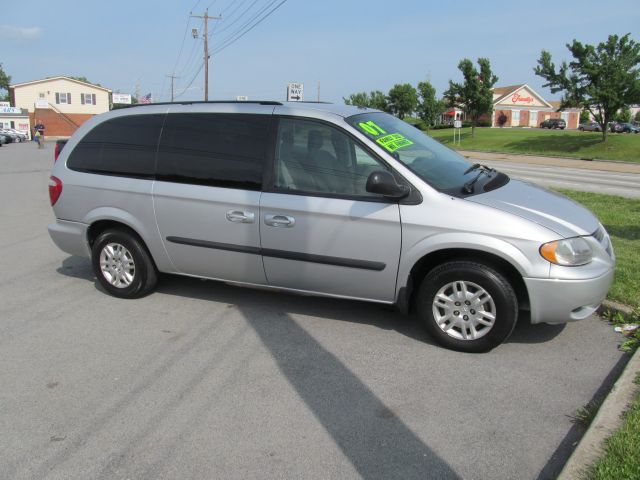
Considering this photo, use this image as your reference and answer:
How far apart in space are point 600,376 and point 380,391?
5.08 ft

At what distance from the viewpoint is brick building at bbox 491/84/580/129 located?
85688mm

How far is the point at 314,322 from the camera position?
4805 millimetres

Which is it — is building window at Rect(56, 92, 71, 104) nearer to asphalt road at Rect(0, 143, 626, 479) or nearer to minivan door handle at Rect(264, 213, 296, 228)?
asphalt road at Rect(0, 143, 626, 479)

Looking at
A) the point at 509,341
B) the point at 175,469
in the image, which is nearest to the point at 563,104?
the point at 509,341

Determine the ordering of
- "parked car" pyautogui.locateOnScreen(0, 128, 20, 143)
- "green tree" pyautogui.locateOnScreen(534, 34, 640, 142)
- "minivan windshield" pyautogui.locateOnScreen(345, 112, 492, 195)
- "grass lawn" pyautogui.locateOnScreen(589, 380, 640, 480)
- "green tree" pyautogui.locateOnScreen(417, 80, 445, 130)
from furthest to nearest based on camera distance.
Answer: "green tree" pyautogui.locateOnScreen(417, 80, 445, 130) < "parked car" pyautogui.locateOnScreen(0, 128, 20, 143) < "green tree" pyautogui.locateOnScreen(534, 34, 640, 142) < "minivan windshield" pyautogui.locateOnScreen(345, 112, 492, 195) < "grass lawn" pyautogui.locateOnScreen(589, 380, 640, 480)

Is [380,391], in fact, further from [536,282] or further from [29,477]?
[29,477]

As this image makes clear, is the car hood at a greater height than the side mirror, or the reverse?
the side mirror

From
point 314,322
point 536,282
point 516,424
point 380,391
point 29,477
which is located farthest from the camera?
point 314,322

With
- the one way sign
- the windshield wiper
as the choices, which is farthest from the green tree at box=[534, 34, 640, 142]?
the windshield wiper

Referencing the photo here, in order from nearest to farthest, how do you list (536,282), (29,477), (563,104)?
(29,477), (536,282), (563,104)

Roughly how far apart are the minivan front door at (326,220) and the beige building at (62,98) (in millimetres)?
72911

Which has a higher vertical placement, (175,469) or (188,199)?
(188,199)

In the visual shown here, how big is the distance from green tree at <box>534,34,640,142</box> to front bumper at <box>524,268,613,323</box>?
3335cm

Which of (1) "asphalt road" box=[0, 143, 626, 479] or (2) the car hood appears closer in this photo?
(1) "asphalt road" box=[0, 143, 626, 479]
